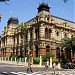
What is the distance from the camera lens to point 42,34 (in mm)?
53594

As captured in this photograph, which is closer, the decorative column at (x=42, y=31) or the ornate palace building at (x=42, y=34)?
the decorative column at (x=42, y=31)

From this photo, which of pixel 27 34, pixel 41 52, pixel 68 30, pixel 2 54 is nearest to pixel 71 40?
pixel 41 52

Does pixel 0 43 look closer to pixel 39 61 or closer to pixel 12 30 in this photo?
pixel 12 30

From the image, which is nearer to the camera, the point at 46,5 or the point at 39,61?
the point at 39,61

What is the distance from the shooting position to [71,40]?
49.5 meters

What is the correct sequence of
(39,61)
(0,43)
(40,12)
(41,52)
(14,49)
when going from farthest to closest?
(0,43) < (14,49) < (40,12) < (41,52) < (39,61)

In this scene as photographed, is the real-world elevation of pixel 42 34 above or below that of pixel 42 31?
below

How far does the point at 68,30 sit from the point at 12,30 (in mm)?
22238

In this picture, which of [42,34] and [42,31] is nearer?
[42,34]

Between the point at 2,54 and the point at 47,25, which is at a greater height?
the point at 47,25

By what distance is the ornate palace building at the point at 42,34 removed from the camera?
178 feet

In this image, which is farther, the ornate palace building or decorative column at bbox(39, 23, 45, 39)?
the ornate palace building

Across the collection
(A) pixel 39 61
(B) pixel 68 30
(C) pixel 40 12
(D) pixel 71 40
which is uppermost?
(C) pixel 40 12

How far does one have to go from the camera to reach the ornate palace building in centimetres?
5434
